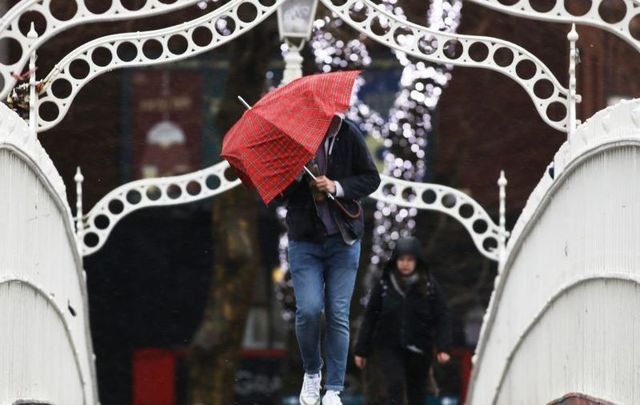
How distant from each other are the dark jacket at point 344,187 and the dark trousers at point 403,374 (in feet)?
13.4

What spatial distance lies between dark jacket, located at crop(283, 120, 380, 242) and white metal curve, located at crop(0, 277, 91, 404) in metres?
1.50

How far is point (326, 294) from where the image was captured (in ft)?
45.2

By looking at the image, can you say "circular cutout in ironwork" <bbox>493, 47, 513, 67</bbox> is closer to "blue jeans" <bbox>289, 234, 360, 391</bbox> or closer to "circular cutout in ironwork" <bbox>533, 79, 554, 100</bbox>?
"circular cutout in ironwork" <bbox>533, 79, 554, 100</bbox>

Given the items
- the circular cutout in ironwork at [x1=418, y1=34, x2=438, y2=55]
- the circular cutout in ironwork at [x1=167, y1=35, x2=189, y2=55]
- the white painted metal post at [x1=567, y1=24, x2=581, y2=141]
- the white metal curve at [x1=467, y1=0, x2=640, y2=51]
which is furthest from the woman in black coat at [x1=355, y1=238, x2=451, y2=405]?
the circular cutout in ironwork at [x1=167, y1=35, x2=189, y2=55]

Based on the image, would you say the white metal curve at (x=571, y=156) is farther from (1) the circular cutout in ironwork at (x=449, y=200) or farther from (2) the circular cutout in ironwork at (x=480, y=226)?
(2) the circular cutout in ironwork at (x=480, y=226)

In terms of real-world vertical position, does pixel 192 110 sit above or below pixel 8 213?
above

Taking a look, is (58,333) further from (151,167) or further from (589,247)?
(151,167)

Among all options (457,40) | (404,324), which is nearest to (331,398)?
(457,40)

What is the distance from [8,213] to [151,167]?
1249 cm

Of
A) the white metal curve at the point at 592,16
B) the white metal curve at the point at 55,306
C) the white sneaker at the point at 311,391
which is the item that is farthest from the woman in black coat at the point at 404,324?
the white sneaker at the point at 311,391

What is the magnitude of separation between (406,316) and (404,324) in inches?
3.3

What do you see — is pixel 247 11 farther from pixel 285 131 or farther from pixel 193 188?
pixel 285 131

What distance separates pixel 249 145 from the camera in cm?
1370

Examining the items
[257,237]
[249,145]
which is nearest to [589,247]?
[249,145]
